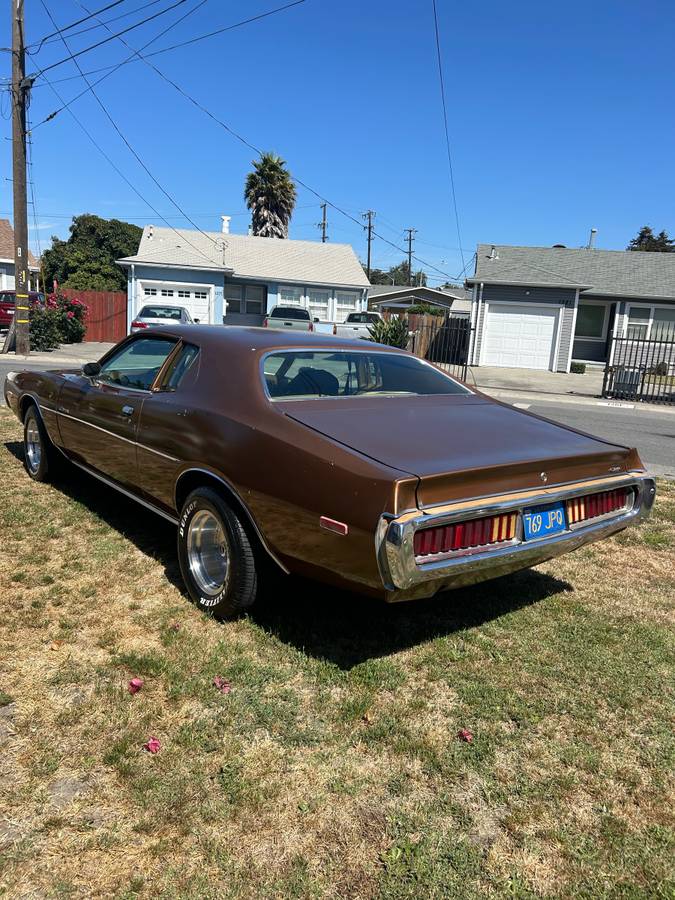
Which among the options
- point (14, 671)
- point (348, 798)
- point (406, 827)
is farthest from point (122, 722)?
point (406, 827)

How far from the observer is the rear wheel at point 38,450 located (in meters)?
5.84

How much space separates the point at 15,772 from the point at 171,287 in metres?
28.9

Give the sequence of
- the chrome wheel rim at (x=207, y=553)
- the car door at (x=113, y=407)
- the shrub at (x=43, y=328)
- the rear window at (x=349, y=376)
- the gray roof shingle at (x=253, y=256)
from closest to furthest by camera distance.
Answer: the chrome wheel rim at (x=207, y=553)
the rear window at (x=349, y=376)
the car door at (x=113, y=407)
the shrub at (x=43, y=328)
the gray roof shingle at (x=253, y=256)

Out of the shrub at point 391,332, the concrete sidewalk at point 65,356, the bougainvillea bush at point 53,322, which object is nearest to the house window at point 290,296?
the concrete sidewalk at point 65,356

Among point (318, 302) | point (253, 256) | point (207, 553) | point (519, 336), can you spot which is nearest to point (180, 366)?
point (207, 553)

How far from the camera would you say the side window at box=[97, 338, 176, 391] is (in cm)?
442

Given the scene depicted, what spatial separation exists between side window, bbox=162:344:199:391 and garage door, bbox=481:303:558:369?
73.0 ft

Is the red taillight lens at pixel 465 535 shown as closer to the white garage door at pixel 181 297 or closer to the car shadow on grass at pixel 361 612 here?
the car shadow on grass at pixel 361 612

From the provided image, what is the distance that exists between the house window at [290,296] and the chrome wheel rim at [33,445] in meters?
26.2

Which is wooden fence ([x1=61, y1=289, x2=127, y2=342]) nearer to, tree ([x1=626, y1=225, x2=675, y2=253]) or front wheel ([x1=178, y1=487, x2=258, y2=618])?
front wheel ([x1=178, y1=487, x2=258, y2=618])

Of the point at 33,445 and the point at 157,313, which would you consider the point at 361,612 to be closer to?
the point at 33,445

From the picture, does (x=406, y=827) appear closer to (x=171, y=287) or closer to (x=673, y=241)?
(x=171, y=287)

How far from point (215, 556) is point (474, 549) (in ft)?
4.87

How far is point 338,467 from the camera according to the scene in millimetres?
2793
